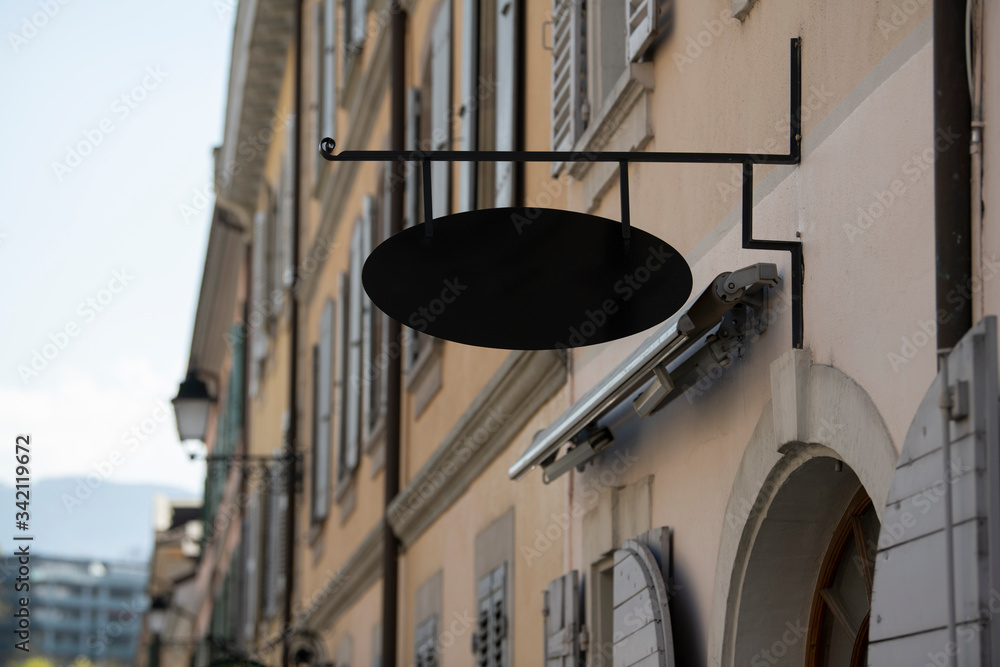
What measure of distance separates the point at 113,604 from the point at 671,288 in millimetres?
149810

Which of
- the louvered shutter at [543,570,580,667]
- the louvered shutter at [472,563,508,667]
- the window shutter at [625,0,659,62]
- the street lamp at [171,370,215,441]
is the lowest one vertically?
the louvered shutter at [543,570,580,667]

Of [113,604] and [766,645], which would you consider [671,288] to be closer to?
[766,645]

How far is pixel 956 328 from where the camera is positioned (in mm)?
3260

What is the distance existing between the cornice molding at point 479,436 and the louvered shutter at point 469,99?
1.29 meters

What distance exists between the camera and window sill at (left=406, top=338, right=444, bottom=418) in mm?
10008

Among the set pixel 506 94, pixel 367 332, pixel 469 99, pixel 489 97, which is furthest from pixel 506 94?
pixel 367 332

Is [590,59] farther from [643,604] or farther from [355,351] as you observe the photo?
[355,351]

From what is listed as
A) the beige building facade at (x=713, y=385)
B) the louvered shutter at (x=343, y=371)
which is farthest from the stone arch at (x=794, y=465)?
the louvered shutter at (x=343, y=371)

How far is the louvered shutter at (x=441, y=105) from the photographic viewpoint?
32.4 feet

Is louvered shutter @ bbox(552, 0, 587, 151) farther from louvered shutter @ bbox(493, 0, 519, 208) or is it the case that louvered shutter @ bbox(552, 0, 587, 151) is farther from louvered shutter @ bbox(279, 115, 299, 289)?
louvered shutter @ bbox(279, 115, 299, 289)


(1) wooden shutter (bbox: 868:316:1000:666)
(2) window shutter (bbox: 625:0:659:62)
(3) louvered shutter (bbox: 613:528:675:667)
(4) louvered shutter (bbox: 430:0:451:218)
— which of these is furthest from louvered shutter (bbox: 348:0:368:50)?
(1) wooden shutter (bbox: 868:316:1000:666)

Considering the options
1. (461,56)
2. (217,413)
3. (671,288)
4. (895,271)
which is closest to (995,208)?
(895,271)

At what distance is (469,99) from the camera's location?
9.05 m

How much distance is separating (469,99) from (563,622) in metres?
3.85
